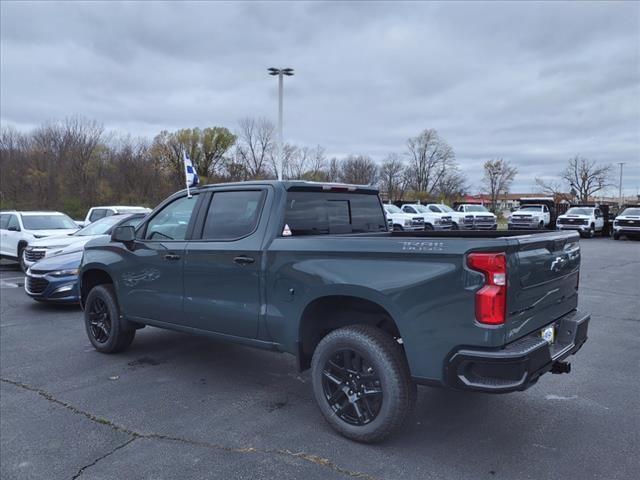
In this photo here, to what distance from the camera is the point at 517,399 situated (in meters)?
4.46

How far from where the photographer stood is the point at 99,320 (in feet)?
19.8

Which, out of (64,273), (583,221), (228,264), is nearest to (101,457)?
(228,264)

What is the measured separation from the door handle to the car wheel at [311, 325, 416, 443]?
0.94m

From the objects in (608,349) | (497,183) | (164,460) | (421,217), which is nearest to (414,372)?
(164,460)

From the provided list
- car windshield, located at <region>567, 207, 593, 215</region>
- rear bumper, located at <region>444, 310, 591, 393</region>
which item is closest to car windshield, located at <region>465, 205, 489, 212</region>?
car windshield, located at <region>567, 207, 593, 215</region>

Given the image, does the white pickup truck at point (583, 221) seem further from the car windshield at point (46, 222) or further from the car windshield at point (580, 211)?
the car windshield at point (46, 222)

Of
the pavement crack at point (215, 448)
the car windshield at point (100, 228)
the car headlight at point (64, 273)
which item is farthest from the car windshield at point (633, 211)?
the pavement crack at point (215, 448)

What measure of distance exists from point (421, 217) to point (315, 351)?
27.3 metres

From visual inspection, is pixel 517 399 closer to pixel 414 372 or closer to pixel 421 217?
pixel 414 372

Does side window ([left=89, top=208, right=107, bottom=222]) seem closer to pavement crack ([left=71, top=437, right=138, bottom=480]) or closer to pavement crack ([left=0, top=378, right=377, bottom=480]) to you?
pavement crack ([left=0, top=378, right=377, bottom=480])

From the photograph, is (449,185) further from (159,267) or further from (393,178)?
(159,267)

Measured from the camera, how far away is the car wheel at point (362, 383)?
11.4 ft

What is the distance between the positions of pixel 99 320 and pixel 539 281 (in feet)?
16.2

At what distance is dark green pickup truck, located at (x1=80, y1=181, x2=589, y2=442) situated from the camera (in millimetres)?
3104
